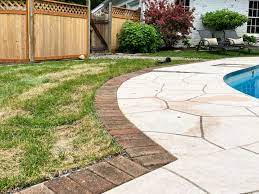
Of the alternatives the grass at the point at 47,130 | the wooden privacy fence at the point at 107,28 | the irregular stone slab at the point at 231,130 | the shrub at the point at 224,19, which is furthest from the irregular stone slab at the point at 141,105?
the shrub at the point at 224,19

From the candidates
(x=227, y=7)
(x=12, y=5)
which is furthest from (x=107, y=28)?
(x=227, y=7)

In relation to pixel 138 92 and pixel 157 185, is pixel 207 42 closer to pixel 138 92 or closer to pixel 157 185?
pixel 138 92

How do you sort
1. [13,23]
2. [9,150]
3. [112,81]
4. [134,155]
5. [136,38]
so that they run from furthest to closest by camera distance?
[136,38]
[13,23]
[112,81]
[9,150]
[134,155]

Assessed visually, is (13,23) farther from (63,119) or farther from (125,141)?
(125,141)

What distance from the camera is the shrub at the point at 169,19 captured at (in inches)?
620

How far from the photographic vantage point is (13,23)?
10.5 m

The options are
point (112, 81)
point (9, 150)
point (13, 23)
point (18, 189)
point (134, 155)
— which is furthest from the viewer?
point (13, 23)

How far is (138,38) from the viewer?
1491 centimetres

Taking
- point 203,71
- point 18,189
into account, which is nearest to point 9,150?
point 18,189

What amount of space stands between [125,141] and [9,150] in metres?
0.98

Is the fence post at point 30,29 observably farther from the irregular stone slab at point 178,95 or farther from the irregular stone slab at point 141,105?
the irregular stone slab at point 141,105

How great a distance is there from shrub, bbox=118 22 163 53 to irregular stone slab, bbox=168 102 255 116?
10.0 metres

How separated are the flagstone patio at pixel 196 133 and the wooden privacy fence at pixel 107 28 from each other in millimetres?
8384

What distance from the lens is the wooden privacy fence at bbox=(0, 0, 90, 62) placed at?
34.3 feet
